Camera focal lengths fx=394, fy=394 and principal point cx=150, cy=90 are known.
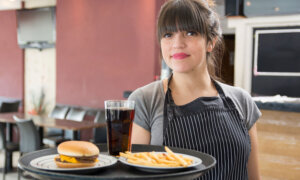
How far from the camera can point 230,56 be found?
8.04 meters

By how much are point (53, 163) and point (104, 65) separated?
555cm

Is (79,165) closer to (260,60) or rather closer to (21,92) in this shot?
(260,60)

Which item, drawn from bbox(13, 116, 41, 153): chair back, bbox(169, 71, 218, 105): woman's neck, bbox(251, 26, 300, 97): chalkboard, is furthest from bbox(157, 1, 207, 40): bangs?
bbox(251, 26, 300, 97): chalkboard

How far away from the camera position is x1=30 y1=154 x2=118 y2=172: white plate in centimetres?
96

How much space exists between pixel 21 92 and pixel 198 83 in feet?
23.6

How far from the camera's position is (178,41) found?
125cm

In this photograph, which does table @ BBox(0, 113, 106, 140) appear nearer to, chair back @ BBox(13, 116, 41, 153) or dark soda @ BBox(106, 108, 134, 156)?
chair back @ BBox(13, 116, 41, 153)

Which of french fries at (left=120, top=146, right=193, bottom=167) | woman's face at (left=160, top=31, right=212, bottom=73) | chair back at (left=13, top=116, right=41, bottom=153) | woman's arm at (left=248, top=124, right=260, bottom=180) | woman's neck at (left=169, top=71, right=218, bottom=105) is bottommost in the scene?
chair back at (left=13, top=116, right=41, bottom=153)

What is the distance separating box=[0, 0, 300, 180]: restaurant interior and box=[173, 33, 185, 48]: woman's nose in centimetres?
192

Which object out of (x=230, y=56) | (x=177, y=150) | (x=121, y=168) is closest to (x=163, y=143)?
(x=177, y=150)

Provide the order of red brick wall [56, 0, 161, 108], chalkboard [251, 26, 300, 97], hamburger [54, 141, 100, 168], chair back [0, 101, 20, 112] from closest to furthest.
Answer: hamburger [54, 141, 100, 168] < chalkboard [251, 26, 300, 97] < red brick wall [56, 0, 161, 108] < chair back [0, 101, 20, 112]

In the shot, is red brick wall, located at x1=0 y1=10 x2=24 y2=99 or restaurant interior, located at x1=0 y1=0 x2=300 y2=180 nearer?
restaurant interior, located at x1=0 y1=0 x2=300 y2=180

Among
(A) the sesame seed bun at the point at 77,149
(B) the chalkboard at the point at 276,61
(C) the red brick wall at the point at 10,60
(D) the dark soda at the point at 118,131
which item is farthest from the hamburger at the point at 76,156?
(C) the red brick wall at the point at 10,60

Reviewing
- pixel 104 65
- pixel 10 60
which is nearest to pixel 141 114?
pixel 104 65
